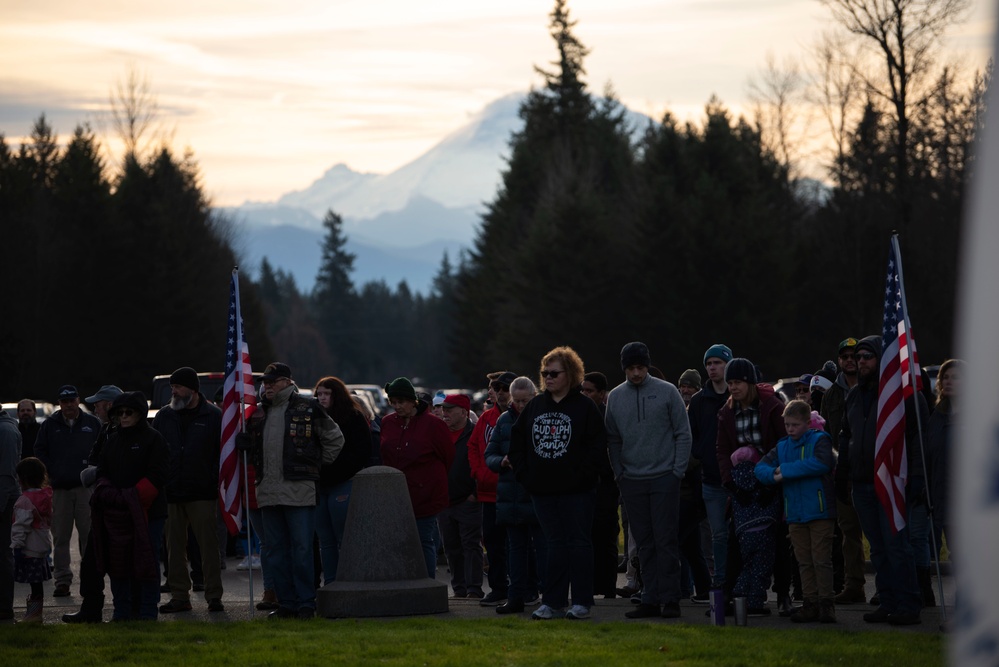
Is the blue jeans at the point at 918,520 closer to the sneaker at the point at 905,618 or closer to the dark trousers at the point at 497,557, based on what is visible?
the sneaker at the point at 905,618

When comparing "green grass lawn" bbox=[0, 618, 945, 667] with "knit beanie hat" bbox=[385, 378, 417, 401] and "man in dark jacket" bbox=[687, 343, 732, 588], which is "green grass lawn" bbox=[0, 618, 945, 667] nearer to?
"man in dark jacket" bbox=[687, 343, 732, 588]

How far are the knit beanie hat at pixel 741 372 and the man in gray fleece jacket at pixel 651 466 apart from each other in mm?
423

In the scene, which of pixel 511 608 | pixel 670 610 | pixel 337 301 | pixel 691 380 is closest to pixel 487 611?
pixel 511 608

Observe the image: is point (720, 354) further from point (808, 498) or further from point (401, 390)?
point (401, 390)

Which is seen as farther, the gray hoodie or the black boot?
the black boot

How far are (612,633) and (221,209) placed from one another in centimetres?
7894

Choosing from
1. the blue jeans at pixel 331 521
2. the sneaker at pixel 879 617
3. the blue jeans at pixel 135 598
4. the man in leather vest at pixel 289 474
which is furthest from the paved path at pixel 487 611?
the blue jeans at pixel 331 521

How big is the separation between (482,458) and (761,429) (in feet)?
10.3

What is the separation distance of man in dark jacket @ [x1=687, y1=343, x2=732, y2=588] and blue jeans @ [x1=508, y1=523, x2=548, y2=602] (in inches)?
53.2

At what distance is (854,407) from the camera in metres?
10.7

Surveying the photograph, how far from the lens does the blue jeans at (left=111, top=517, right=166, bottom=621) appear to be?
11.5m

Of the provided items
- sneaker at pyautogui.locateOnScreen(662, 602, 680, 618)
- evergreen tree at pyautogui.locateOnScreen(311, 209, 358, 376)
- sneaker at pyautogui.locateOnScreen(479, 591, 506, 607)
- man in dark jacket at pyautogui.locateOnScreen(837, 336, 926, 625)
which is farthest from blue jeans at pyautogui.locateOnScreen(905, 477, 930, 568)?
evergreen tree at pyautogui.locateOnScreen(311, 209, 358, 376)

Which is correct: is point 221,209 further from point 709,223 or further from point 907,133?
point 907,133

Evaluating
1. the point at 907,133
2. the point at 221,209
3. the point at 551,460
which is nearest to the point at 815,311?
the point at 907,133
